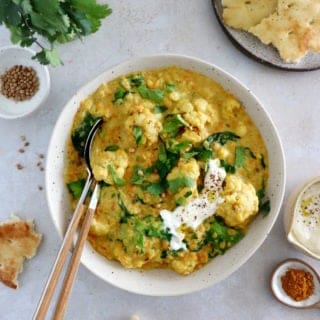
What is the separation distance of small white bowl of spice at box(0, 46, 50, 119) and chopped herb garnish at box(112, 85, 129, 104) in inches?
16.1

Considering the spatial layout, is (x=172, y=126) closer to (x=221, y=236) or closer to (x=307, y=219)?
(x=221, y=236)

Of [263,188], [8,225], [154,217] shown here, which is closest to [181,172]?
[154,217]

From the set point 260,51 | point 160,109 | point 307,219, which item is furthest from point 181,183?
point 260,51

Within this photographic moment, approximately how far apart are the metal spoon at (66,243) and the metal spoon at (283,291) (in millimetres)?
1035

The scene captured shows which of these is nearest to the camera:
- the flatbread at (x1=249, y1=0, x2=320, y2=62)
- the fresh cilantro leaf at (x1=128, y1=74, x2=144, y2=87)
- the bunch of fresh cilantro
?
the bunch of fresh cilantro

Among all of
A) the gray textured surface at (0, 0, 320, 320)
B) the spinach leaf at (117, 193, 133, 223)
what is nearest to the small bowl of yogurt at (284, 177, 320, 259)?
the gray textured surface at (0, 0, 320, 320)

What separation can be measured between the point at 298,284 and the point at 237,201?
636 mm

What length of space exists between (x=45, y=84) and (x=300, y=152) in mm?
1330

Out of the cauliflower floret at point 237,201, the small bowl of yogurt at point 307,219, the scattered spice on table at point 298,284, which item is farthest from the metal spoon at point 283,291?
the cauliflower floret at point 237,201

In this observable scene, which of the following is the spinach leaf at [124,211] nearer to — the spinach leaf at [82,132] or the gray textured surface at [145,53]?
the spinach leaf at [82,132]

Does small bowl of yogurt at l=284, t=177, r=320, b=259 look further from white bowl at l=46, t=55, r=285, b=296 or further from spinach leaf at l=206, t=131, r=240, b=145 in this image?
spinach leaf at l=206, t=131, r=240, b=145

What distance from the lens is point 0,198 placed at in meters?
3.46

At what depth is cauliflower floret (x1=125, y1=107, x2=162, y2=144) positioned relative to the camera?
10.00ft

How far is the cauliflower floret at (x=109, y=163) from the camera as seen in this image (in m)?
3.07
